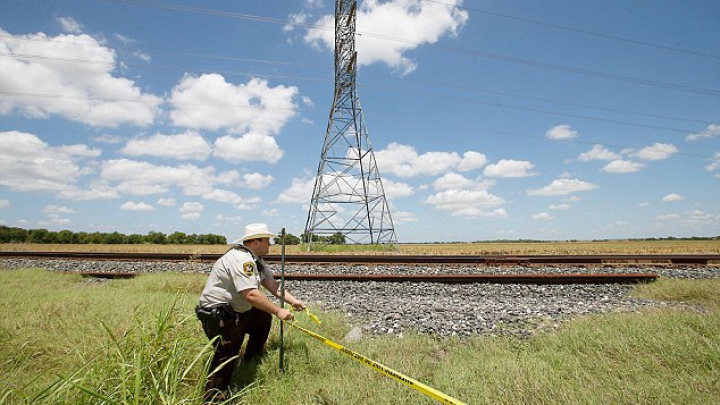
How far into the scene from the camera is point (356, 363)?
3.74 m

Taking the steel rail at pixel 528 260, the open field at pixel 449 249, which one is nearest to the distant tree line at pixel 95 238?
the open field at pixel 449 249

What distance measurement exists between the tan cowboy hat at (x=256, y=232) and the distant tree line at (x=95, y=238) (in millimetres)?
36970

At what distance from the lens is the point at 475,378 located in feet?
10.5

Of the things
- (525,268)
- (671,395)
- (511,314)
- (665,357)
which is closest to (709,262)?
(525,268)

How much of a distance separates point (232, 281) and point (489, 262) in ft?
30.8

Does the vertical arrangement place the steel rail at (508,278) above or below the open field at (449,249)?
below

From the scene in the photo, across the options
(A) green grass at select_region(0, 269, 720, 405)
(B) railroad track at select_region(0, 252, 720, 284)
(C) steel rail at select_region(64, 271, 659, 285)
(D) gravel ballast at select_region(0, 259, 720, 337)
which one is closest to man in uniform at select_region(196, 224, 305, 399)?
(A) green grass at select_region(0, 269, 720, 405)

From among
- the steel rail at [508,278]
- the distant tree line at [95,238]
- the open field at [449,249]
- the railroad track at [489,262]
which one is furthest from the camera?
the distant tree line at [95,238]

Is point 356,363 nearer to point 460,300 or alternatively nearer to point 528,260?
point 460,300

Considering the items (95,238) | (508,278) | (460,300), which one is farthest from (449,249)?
(95,238)

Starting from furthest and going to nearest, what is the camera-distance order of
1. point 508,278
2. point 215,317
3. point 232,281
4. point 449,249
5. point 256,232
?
point 449,249 → point 508,278 → point 256,232 → point 232,281 → point 215,317

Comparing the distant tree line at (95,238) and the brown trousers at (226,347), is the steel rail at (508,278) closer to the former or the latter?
the brown trousers at (226,347)

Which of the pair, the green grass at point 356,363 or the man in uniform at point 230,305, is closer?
the green grass at point 356,363

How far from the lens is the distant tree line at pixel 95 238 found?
36672mm
